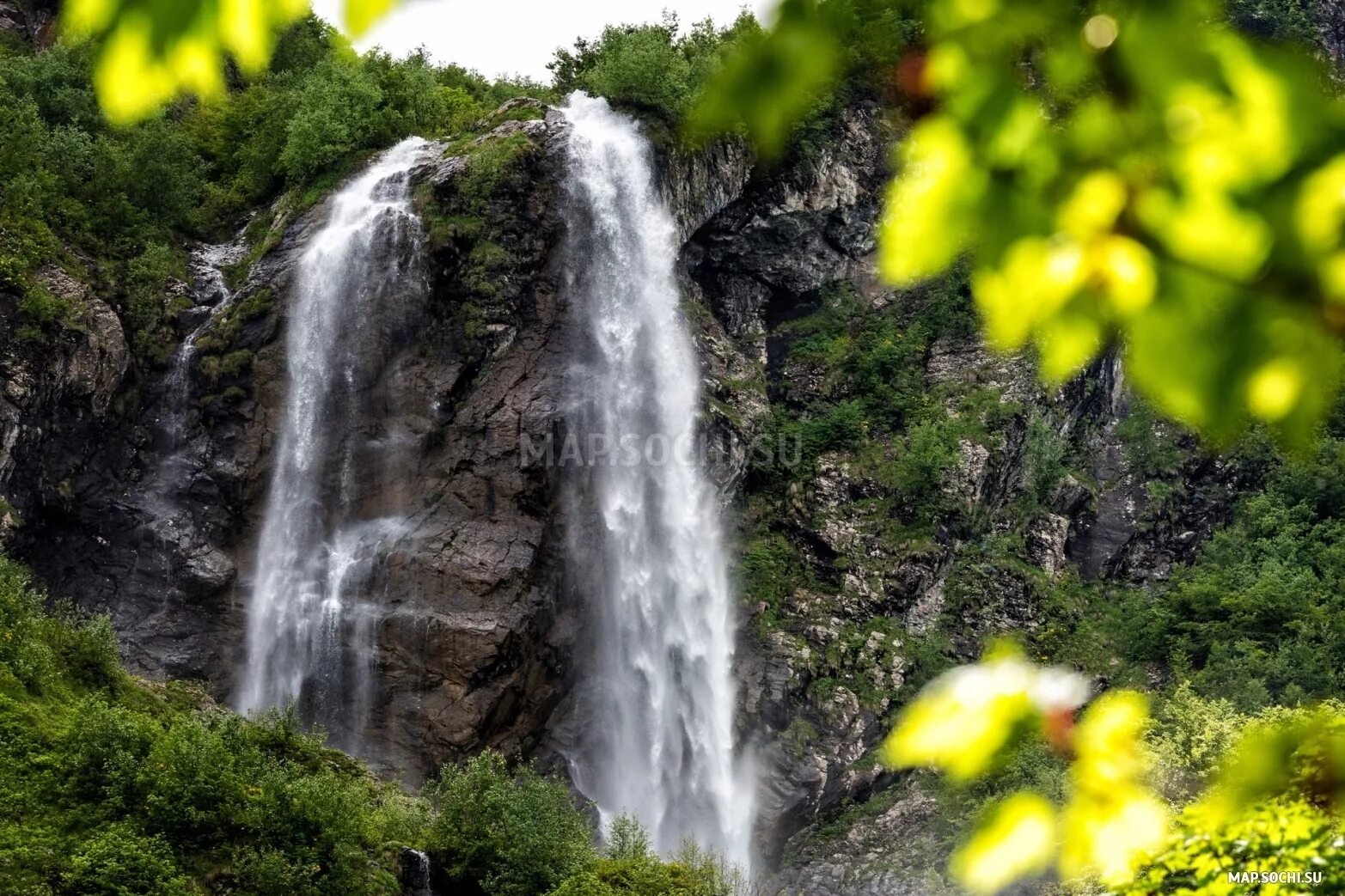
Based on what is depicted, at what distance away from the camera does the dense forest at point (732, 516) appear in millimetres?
14273

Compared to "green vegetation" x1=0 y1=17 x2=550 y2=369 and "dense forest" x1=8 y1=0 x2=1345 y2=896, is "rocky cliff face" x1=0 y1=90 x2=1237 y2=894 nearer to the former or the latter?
"dense forest" x1=8 y1=0 x2=1345 y2=896

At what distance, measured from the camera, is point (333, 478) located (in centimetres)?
2502

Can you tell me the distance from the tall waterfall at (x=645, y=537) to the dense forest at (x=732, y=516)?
1118mm

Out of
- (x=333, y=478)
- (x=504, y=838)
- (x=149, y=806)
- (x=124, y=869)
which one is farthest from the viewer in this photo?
(x=333, y=478)

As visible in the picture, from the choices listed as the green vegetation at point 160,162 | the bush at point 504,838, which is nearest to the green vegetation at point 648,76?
the green vegetation at point 160,162

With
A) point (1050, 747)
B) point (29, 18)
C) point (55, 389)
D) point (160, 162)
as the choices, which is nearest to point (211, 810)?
point (55, 389)

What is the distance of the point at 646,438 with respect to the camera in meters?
27.3

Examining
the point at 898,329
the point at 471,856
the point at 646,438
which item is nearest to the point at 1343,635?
the point at 898,329

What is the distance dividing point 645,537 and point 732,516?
128 inches

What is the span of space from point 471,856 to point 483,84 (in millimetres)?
28843

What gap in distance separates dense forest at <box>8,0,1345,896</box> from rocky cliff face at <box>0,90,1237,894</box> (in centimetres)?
15

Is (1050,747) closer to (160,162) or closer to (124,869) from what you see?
(124,869)

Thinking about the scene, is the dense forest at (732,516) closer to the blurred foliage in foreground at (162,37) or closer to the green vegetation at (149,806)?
the green vegetation at (149,806)

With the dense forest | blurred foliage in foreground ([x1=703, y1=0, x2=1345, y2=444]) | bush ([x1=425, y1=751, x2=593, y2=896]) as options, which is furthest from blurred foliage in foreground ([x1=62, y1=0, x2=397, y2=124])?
bush ([x1=425, y1=751, x2=593, y2=896])
